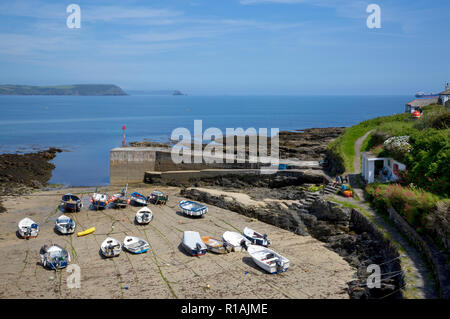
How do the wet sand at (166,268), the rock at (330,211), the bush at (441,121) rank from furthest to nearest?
the bush at (441,121)
the rock at (330,211)
the wet sand at (166,268)

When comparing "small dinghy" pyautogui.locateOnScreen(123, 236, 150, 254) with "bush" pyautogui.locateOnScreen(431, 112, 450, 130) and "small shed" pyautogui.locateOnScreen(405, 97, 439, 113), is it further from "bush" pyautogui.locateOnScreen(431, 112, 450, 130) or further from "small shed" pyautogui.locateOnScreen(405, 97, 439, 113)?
"small shed" pyautogui.locateOnScreen(405, 97, 439, 113)

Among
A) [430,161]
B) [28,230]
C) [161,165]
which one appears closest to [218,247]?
[28,230]

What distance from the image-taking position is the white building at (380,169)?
70.2ft

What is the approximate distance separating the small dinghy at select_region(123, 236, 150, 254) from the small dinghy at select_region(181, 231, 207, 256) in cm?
163

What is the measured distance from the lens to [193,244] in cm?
1670

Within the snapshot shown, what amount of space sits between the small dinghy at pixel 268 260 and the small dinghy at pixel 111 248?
17.7 ft

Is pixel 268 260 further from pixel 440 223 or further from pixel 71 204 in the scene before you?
pixel 71 204

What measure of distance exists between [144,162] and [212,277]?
18.7 meters

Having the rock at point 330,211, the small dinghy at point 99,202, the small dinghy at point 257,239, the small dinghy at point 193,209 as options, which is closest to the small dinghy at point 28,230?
the small dinghy at point 99,202

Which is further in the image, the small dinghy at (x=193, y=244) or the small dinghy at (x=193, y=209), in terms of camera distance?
the small dinghy at (x=193, y=209)

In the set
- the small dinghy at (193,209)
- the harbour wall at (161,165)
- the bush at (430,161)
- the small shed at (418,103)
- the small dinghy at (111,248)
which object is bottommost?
the small dinghy at (111,248)

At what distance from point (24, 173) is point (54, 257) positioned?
2020 centimetres

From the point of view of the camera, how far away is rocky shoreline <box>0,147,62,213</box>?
2912cm

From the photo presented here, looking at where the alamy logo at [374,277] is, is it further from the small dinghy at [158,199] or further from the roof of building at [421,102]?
the roof of building at [421,102]
